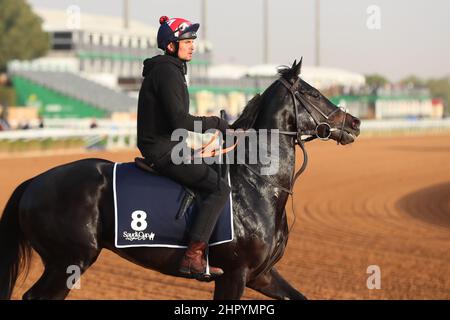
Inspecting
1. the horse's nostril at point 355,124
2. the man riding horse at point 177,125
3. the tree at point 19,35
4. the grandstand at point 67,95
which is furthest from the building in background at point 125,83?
the man riding horse at point 177,125

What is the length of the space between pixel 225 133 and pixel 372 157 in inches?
1033

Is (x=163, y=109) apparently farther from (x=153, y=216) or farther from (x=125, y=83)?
(x=125, y=83)

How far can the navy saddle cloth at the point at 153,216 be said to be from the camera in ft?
21.3

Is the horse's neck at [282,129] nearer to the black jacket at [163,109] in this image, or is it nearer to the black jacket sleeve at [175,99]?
the black jacket at [163,109]

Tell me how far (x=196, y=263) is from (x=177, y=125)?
3.45 ft

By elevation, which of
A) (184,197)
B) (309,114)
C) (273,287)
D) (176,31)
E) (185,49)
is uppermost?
(176,31)

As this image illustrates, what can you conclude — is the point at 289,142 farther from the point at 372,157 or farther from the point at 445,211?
the point at 372,157

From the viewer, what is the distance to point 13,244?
22.6 ft

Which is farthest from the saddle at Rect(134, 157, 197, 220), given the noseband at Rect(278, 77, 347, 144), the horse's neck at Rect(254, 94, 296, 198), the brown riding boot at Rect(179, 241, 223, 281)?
the noseband at Rect(278, 77, 347, 144)

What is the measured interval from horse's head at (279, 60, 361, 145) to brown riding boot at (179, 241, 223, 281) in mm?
1222

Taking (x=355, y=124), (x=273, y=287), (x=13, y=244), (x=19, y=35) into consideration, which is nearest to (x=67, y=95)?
(x=19, y=35)

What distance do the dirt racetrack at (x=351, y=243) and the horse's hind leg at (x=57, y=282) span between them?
2538mm
